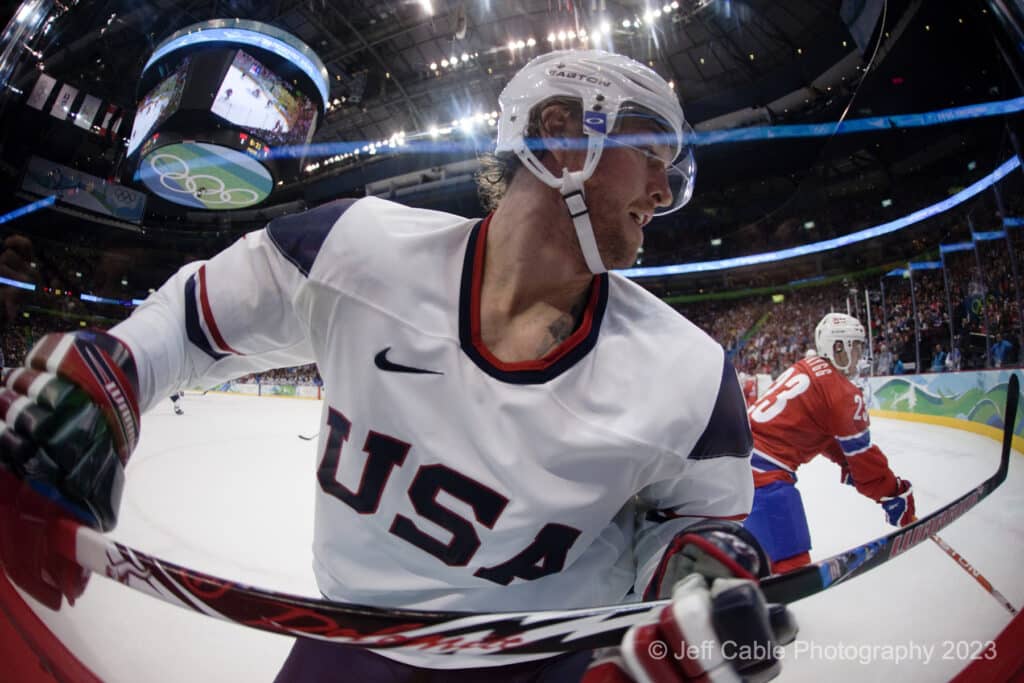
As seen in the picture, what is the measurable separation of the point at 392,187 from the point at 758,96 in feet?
4.58

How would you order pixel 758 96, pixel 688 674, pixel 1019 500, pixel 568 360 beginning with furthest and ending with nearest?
pixel 758 96, pixel 1019 500, pixel 568 360, pixel 688 674

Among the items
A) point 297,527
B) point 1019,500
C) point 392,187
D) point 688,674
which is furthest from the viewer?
point 297,527

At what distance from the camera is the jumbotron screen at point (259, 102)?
1096 millimetres

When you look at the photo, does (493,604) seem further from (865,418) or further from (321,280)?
(865,418)

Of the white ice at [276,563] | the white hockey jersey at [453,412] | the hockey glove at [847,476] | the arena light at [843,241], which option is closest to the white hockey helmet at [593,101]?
the white hockey jersey at [453,412]

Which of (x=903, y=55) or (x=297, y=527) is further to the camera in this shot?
(x=903, y=55)

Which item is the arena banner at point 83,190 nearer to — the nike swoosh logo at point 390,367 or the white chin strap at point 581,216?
the nike swoosh logo at point 390,367

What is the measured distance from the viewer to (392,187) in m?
1.08

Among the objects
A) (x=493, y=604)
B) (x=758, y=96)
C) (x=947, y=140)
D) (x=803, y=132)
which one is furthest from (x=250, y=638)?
(x=947, y=140)

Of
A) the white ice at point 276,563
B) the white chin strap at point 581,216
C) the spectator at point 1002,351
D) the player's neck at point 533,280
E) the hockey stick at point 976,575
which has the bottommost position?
the white ice at point 276,563

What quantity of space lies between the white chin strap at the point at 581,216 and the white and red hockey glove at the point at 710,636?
313 millimetres

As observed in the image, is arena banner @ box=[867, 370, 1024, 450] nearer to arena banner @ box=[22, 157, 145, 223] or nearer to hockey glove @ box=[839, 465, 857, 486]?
hockey glove @ box=[839, 465, 857, 486]

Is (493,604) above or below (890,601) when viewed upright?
below

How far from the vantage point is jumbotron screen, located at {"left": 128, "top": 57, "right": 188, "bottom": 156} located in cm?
101
